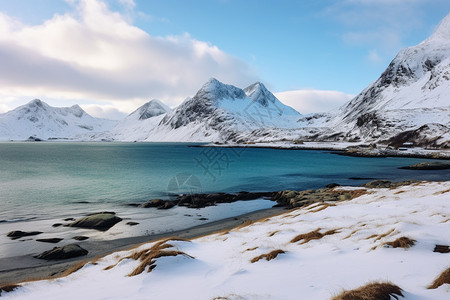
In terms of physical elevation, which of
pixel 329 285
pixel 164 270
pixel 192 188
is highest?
pixel 329 285

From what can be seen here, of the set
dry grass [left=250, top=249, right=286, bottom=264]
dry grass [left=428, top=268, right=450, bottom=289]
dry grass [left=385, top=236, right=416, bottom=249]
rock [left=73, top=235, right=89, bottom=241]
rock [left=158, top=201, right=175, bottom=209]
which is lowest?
rock [left=158, top=201, right=175, bottom=209]

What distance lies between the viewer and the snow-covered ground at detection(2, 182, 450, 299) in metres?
7.79

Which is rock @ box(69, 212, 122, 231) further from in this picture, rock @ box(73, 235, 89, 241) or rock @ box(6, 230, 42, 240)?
rock @ box(6, 230, 42, 240)

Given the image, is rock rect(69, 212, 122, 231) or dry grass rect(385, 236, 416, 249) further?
rock rect(69, 212, 122, 231)

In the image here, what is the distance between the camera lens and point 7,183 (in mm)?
51031

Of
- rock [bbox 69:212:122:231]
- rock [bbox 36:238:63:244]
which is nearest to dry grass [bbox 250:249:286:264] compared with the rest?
rock [bbox 36:238:63:244]

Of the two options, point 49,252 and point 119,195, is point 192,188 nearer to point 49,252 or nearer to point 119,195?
point 119,195

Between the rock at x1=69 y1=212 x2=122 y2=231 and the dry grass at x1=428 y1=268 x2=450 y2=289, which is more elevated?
the dry grass at x1=428 y1=268 x2=450 y2=289

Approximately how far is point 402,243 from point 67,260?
19.8m

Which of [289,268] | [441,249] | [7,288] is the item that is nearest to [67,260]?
[7,288]

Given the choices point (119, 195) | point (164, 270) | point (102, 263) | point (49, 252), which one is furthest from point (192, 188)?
point (164, 270)

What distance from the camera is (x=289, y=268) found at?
31.6ft

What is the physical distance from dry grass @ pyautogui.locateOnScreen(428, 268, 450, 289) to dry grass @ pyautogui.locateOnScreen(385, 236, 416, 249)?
2417mm

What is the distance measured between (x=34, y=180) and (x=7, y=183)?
4.66 metres
